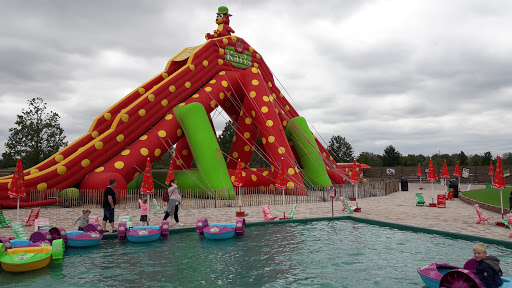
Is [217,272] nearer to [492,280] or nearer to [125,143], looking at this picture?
[492,280]

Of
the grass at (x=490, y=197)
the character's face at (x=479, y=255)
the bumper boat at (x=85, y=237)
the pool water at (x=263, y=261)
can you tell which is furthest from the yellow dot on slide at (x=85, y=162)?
the grass at (x=490, y=197)

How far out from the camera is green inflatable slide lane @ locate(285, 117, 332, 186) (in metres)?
22.4

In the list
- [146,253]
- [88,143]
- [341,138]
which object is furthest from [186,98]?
[341,138]

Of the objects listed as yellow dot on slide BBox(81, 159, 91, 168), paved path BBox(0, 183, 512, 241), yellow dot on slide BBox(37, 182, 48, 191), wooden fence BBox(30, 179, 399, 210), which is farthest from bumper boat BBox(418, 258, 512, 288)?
yellow dot on slide BBox(37, 182, 48, 191)

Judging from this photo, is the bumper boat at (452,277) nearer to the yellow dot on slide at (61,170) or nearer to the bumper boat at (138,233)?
the bumper boat at (138,233)

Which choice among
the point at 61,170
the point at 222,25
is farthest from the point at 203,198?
the point at 222,25

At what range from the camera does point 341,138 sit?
7225 centimetres

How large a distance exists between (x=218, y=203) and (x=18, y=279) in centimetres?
1032

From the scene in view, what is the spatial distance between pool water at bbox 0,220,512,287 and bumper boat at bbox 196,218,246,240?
0.17m

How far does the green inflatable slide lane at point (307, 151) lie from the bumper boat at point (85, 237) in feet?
48.7

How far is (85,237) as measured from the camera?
903cm

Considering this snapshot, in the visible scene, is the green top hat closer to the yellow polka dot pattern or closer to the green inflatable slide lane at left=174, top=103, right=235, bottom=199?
the green inflatable slide lane at left=174, top=103, right=235, bottom=199

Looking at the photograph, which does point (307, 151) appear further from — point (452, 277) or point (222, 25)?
point (452, 277)

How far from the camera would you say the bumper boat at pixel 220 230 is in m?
9.77
